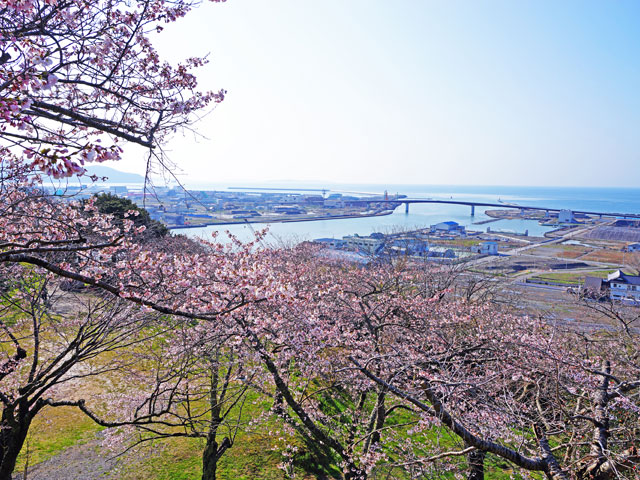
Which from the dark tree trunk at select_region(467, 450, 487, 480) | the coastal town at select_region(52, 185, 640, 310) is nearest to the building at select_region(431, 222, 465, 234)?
the coastal town at select_region(52, 185, 640, 310)

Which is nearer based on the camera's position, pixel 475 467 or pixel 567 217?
pixel 475 467

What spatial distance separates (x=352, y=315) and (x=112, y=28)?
16.8 feet

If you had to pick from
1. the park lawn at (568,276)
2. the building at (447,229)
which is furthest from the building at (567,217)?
the park lawn at (568,276)

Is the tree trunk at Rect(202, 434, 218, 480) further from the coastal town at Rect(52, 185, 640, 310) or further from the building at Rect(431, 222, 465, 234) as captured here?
the building at Rect(431, 222, 465, 234)

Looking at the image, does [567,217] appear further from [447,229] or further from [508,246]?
[447,229]

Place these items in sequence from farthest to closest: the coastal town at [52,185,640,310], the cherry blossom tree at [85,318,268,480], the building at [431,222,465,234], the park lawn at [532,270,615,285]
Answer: the building at [431,222,465,234] < the park lawn at [532,270,615,285] < the coastal town at [52,185,640,310] < the cherry blossom tree at [85,318,268,480]

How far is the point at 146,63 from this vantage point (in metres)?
3.35

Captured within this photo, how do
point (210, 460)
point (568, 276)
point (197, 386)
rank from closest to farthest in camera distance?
1. point (197, 386)
2. point (210, 460)
3. point (568, 276)

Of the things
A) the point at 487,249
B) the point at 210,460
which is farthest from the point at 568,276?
the point at 210,460

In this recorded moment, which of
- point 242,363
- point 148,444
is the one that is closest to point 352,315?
point 242,363

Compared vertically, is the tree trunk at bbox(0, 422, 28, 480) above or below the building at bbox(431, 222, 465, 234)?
above

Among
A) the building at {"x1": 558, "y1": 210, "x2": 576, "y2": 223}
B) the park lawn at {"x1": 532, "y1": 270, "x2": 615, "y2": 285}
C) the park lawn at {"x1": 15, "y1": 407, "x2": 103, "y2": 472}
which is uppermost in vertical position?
the building at {"x1": 558, "y1": 210, "x2": 576, "y2": 223}

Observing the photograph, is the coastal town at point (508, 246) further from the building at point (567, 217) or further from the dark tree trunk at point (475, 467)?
the dark tree trunk at point (475, 467)

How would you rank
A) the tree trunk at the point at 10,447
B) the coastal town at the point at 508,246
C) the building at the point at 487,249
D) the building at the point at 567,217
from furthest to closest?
the building at the point at 567,217
the building at the point at 487,249
the coastal town at the point at 508,246
the tree trunk at the point at 10,447
